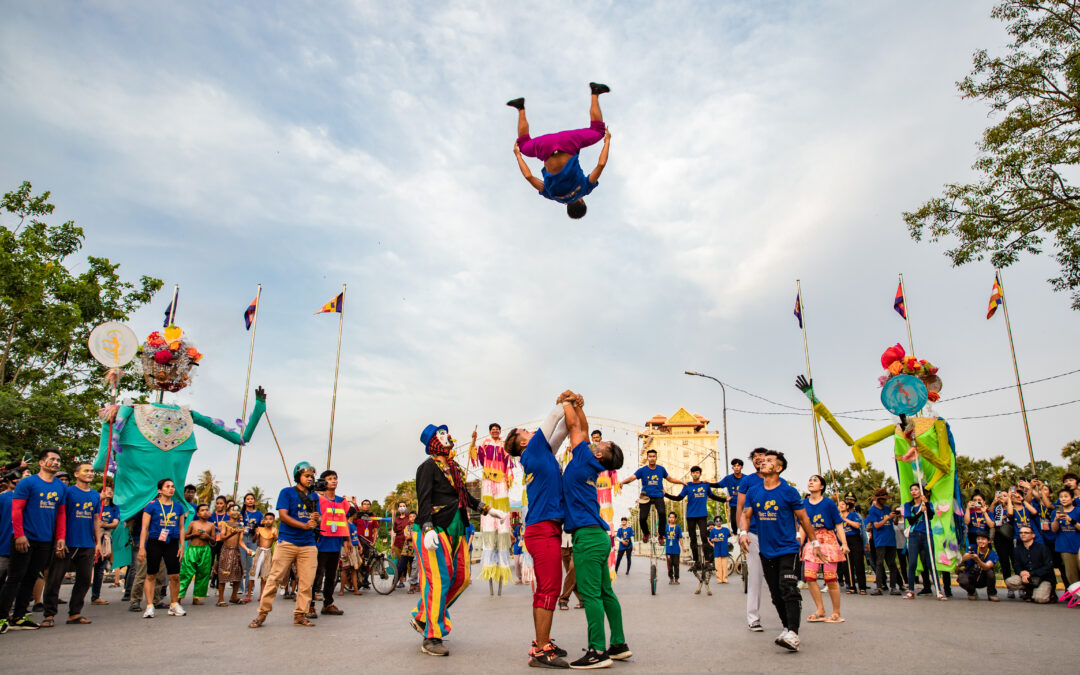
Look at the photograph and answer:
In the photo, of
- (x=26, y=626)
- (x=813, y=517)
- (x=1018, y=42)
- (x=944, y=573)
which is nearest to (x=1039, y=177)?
(x=1018, y=42)

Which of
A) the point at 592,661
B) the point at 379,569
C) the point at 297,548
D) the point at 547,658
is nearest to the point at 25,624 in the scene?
the point at 297,548

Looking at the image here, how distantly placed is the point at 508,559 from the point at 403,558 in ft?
12.7

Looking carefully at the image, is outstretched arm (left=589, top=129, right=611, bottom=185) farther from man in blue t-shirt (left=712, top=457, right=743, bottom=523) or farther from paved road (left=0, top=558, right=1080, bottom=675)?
man in blue t-shirt (left=712, top=457, right=743, bottom=523)

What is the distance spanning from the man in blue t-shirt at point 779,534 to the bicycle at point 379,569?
29.0 ft

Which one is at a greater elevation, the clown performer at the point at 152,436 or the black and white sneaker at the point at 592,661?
the clown performer at the point at 152,436

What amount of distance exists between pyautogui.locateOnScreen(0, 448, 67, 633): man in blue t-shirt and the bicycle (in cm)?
649

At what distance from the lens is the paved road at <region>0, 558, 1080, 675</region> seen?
5.67 metres

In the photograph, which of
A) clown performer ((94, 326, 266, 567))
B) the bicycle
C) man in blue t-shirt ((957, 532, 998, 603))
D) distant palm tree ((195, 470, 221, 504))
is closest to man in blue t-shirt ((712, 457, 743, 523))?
man in blue t-shirt ((957, 532, 998, 603))

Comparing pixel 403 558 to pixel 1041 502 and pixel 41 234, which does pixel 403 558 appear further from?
pixel 41 234

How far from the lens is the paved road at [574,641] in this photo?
5672 mm

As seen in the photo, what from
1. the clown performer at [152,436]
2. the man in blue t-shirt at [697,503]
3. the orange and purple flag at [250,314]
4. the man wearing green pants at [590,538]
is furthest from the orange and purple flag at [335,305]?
the man wearing green pants at [590,538]

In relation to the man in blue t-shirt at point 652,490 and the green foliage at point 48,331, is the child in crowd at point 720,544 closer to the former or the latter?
the man in blue t-shirt at point 652,490

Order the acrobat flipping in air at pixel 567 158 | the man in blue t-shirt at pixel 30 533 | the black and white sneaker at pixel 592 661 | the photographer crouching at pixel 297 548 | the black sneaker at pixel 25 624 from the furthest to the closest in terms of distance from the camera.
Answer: the photographer crouching at pixel 297 548 → the black sneaker at pixel 25 624 → the man in blue t-shirt at pixel 30 533 → the acrobat flipping in air at pixel 567 158 → the black and white sneaker at pixel 592 661

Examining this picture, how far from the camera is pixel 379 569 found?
14.0m
